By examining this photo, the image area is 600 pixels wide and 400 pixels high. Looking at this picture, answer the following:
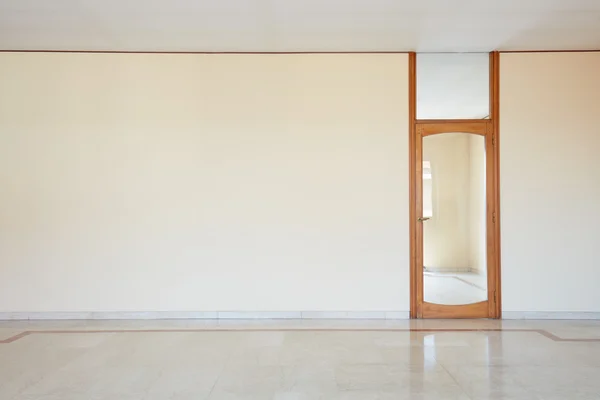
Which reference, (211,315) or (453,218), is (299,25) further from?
(211,315)

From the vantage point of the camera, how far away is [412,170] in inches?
231

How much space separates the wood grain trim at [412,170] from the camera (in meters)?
5.83

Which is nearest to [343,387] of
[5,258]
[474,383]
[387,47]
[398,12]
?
[474,383]

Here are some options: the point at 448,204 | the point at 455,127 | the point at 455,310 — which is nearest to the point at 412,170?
the point at 448,204

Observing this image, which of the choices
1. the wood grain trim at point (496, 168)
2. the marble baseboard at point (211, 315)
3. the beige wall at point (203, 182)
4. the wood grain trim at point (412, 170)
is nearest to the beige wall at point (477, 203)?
the wood grain trim at point (496, 168)

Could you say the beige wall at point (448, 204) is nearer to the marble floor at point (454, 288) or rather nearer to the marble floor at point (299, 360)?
the marble floor at point (454, 288)

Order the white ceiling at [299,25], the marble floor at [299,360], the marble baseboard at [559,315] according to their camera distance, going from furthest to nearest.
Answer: the marble baseboard at [559,315] → the white ceiling at [299,25] → the marble floor at [299,360]

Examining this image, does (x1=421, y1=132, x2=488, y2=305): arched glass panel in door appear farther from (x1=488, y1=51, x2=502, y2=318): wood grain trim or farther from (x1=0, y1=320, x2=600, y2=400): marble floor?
(x1=0, y1=320, x2=600, y2=400): marble floor

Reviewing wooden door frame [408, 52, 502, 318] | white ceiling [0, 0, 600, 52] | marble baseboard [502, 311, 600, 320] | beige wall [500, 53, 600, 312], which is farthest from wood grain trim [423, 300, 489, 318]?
white ceiling [0, 0, 600, 52]

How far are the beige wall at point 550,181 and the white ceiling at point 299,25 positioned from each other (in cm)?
36

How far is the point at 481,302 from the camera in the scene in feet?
19.2

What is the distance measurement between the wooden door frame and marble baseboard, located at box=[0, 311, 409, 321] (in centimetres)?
42

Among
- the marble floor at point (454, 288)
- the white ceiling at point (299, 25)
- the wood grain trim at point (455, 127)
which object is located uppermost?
the white ceiling at point (299, 25)

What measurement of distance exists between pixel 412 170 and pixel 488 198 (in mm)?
931
